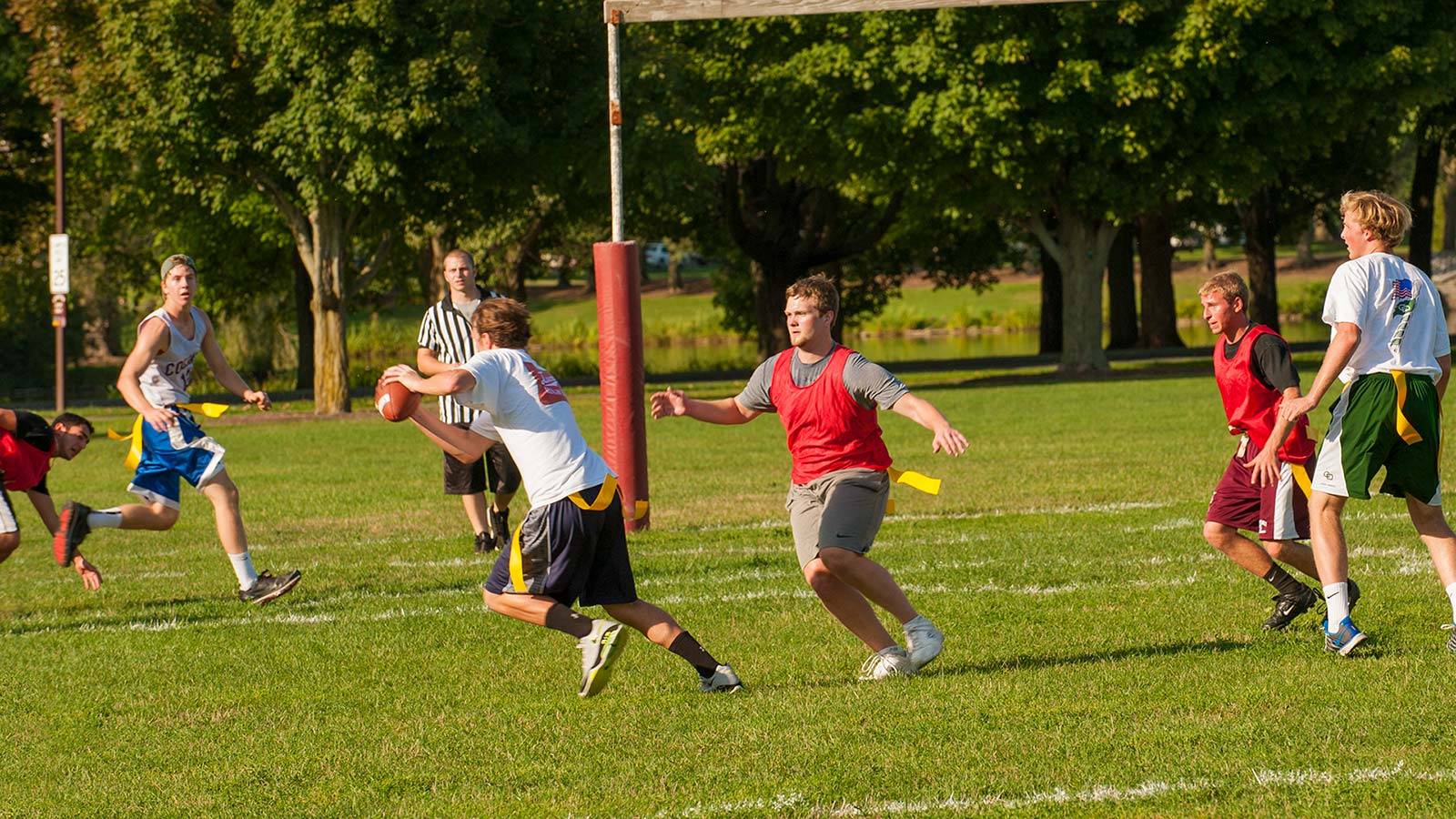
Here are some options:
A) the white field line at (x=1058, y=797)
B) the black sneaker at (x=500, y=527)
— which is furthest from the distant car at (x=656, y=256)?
the white field line at (x=1058, y=797)

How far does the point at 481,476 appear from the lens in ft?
41.1

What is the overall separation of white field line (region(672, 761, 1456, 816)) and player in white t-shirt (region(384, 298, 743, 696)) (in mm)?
1627

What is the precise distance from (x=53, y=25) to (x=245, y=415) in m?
7.22

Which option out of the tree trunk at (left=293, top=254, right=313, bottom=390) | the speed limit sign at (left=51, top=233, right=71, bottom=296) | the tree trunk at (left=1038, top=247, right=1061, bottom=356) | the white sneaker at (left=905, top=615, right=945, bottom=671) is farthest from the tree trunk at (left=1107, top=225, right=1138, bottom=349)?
the white sneaker at (left=905, top=615, right=945, bottom=671)

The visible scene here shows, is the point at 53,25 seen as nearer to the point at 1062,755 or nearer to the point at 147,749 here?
the point at 147,749

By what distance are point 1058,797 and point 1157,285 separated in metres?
41.2

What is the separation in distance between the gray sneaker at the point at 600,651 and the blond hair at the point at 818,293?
5.00 feet

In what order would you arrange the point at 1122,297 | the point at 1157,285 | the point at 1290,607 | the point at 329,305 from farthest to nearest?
the point at 1122,297 → the point at 1157,285 → the point at 329,305 → the point at 1290,607

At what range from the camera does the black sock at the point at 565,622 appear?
24.0ft

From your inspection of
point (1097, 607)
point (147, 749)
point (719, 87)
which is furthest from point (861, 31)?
point (147, 749)

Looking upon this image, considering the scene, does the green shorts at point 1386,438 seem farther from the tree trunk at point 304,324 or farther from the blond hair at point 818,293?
the tree trunk at point 304,324

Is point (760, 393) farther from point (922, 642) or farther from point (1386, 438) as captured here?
point (1386, 438)

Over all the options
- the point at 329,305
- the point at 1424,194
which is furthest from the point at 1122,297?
the point at 329,305

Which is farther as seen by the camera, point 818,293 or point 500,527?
point 500,527
